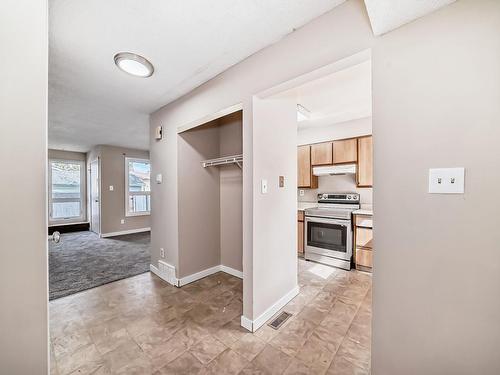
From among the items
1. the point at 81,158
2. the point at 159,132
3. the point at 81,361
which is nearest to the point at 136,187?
the point at 81,158

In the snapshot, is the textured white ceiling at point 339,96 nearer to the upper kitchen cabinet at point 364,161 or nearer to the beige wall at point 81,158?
the upper kitchen cabinet at point 364,161

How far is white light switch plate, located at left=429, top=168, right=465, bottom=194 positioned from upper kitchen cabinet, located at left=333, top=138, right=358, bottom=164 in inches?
95.0

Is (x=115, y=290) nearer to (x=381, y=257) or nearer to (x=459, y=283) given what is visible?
(x=381, y=257)

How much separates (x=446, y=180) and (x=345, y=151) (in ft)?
8.25

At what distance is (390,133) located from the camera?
1123 mm

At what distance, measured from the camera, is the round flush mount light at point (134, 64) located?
172 cm

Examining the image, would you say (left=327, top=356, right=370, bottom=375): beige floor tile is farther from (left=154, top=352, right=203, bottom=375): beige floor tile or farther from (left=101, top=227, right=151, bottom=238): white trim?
(left=101, top=227, right=151, bottom=238): white trim

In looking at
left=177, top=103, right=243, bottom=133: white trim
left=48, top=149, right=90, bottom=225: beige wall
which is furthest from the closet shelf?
left=48, top=149, right=90, bottom=225: beige wall

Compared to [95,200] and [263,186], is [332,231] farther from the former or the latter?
[95,200]

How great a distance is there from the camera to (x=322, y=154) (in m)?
3.62

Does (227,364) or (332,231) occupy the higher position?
(332,231)

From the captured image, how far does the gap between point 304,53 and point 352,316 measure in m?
2.34

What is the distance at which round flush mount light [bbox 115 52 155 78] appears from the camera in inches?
67.7

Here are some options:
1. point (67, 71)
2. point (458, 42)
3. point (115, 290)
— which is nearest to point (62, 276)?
point (115, 290)
